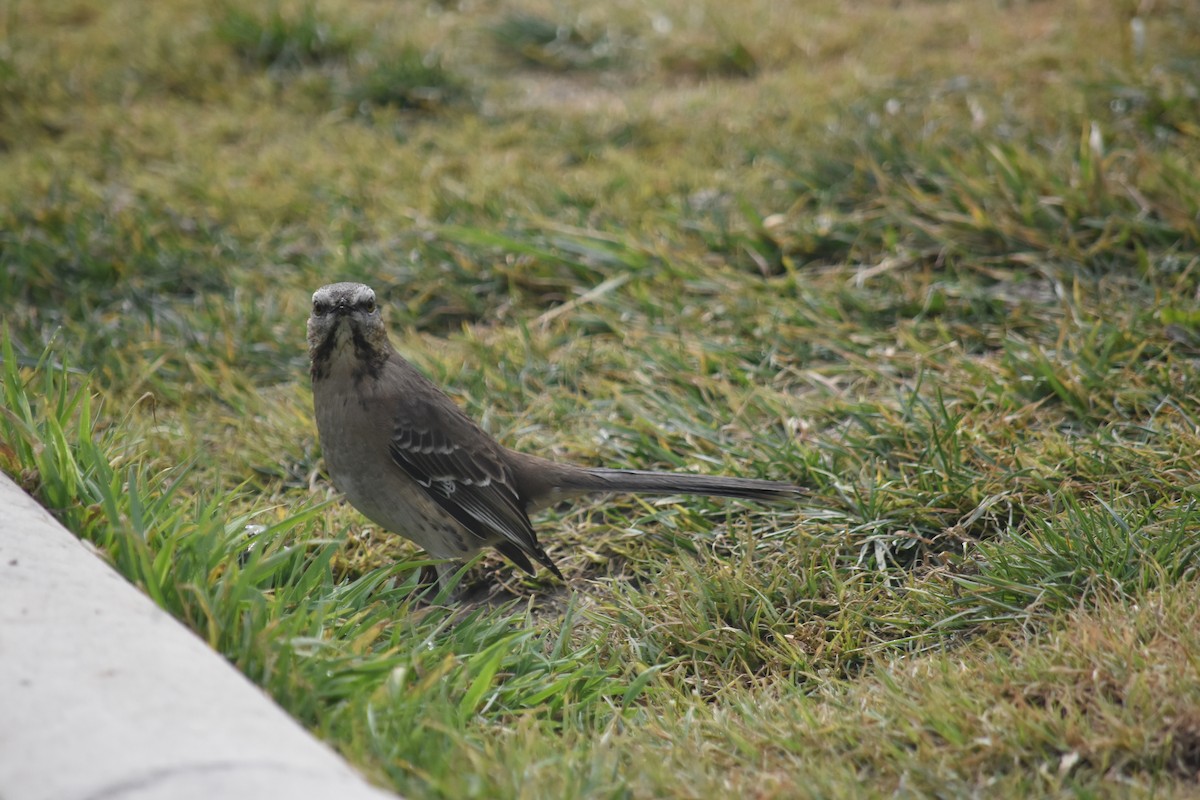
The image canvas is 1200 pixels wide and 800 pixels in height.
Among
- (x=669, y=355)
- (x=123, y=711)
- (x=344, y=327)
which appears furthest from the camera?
(x=669, y=355)

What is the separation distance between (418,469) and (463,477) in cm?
17

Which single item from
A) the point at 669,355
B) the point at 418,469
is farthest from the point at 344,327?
the point at 669,355

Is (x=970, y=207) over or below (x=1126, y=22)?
below

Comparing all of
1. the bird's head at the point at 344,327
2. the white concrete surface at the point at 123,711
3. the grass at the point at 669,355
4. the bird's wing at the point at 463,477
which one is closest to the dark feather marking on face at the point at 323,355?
the bird's head at the point at 344,327

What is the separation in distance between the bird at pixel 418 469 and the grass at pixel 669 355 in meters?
0.23

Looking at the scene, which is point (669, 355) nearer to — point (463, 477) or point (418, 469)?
point (463, 477)

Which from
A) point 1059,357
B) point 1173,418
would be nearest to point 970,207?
point 1059,357

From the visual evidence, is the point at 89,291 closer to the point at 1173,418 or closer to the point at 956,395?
the point at 956,395

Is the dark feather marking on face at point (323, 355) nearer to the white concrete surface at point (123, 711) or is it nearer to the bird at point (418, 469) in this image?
the bird at point (418, 469)

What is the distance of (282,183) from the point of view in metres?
7.05

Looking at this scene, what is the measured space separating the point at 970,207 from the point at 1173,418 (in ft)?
5.75

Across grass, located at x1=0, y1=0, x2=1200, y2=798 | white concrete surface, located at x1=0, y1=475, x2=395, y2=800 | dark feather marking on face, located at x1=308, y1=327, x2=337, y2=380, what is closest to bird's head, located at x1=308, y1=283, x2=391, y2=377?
dark feather marking on face, located at x1=308, y1=327, x2=337, y2=380

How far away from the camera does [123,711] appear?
2488 millimetres

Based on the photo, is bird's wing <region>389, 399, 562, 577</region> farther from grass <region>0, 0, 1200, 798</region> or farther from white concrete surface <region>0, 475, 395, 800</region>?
white concrete surface <region>0, 475, 395, 800</region>
